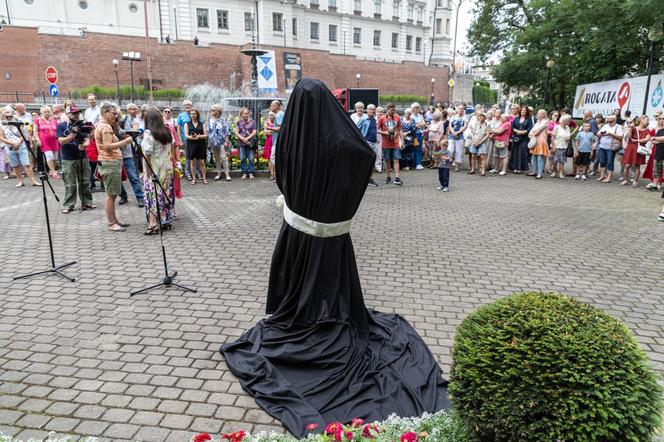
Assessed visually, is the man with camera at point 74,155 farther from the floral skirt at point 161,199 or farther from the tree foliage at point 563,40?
the tree foliage at point 563,40

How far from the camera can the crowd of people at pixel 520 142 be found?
12.5 meters

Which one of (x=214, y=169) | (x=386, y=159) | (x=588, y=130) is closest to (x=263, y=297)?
(x=386, y=159)

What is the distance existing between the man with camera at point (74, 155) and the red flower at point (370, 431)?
820 cm

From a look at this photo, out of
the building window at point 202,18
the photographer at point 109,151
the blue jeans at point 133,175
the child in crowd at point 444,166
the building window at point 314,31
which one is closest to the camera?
the photographer at point 109,151

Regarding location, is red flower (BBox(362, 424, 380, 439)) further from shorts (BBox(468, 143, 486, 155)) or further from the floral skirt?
shorts (BBox(468, 143, 486, 155))

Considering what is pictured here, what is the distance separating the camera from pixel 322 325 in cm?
382

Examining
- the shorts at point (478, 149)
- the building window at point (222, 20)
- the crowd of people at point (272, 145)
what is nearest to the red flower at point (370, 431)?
the crowd of people at point (272, 145)

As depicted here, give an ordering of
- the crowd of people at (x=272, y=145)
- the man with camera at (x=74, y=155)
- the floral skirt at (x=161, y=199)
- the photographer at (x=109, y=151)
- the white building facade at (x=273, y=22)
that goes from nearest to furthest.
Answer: the photographer at (x=109, y=151)
the floral skirt at (x=161, y=199)
the crowd of people at (x=272, y=145)
the man with camera at (x=74, y=155)
the white building facade at (x=273, y=22)

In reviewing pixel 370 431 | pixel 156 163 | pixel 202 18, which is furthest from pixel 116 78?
pixel 370 431

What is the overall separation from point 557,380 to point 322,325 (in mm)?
2115

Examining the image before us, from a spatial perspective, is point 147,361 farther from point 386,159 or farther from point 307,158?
point 386,159

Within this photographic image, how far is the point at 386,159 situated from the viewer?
13.2 m

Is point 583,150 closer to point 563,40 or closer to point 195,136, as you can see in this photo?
point 195,136

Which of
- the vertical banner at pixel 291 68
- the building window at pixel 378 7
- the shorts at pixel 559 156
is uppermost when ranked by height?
the building window at pixel 378 7
